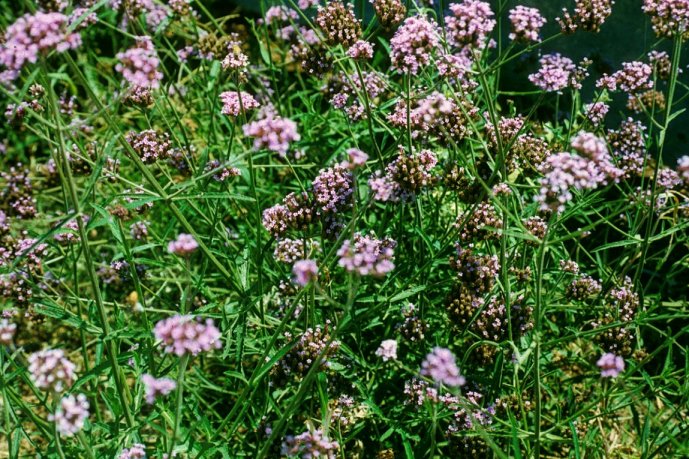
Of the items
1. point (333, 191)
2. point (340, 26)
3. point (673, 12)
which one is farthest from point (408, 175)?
point (673, 12)

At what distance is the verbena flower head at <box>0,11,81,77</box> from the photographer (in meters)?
2.25

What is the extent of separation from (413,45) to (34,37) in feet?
4.65

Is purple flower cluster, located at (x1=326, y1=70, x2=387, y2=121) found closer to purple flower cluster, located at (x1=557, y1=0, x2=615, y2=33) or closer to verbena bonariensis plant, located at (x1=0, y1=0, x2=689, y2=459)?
verbena bonariensis plant, located at (x1=0, y1=0, x2=689, y2=459)

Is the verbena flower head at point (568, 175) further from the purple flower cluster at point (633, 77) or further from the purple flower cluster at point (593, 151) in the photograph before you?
the purple flower cluster at point (633, 77)

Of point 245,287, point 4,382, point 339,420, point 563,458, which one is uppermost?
point 4,382

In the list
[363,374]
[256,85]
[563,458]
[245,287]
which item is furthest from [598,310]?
[256,85]

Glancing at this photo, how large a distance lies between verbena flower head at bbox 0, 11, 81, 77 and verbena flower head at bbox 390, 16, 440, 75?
130cm

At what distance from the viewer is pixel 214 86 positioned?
4680mm

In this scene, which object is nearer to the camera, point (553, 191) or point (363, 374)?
point (553, 191)

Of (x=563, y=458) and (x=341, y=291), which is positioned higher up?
(x=341, y=291)

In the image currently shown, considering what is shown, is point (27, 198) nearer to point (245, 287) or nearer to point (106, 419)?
point (106, 419)

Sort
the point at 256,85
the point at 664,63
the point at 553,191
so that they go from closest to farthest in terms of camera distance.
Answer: the point at 553,191 < the point at 664,63 < the point at 256,85

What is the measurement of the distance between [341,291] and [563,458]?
4.83ft

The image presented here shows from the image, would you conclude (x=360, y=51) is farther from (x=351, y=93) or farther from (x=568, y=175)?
(x=568, y=175)
